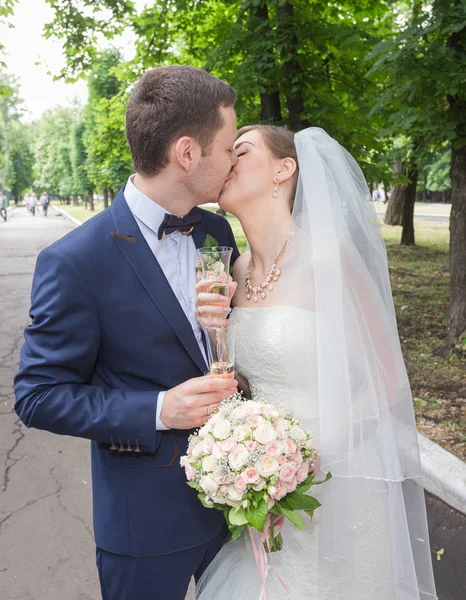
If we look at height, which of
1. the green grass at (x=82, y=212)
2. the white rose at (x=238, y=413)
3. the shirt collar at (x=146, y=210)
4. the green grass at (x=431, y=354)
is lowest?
the green grass at (x=82, y=212)

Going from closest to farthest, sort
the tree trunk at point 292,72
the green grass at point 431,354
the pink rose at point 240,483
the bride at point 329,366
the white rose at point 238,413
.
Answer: the pink rose at point 240,483
the white rose at point 238,413
the bride at point 329,366
the green grass at point 431,354
the tree trunk at point 292,72

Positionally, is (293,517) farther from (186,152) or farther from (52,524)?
(52,524)

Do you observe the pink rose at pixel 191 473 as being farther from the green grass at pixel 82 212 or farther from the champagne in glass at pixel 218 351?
the green grass at pixel 82 212

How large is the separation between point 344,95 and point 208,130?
8540 mm

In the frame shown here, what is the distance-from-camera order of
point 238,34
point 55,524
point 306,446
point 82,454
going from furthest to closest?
point 238,34
point 82,454
point 55,524
point 306,446

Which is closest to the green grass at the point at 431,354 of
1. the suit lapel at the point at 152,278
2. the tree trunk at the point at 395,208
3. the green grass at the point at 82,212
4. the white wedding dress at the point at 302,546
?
the white wedding dress at the point at 302,546

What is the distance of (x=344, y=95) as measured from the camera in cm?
991

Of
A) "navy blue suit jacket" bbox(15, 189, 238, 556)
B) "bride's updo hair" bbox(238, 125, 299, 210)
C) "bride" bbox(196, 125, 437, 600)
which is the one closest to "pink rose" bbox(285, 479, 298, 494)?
"bride" bbox(196, 125, 437, 600)

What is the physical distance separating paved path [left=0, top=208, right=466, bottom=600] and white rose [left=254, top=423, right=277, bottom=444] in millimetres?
2299

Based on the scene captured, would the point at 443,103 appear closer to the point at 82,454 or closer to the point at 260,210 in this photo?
the point at 260,210

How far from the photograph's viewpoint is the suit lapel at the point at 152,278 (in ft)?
6.58

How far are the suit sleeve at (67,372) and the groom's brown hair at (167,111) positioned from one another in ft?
1.63

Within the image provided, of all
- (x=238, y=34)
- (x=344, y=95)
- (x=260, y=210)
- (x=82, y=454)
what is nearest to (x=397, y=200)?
(x=344, y=95)

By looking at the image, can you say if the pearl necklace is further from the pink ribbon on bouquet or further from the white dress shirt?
the pink ribbon on bouquet
